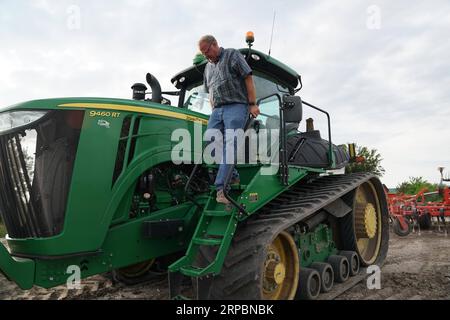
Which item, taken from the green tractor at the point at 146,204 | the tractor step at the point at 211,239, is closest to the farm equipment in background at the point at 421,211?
the green tractor at the point at 146,204

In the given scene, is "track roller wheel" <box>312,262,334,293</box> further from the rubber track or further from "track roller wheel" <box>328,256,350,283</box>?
the rubber track

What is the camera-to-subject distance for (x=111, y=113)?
330 cm

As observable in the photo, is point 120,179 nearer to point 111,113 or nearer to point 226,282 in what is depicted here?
point 111,113

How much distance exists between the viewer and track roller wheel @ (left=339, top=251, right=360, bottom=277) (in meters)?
4.87

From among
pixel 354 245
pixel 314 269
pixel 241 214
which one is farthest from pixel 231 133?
pixel 354 245

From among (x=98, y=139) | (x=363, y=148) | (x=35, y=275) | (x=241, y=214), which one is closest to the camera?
(x=35, y=275)

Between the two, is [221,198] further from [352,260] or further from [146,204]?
[352,260]

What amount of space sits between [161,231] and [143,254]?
28cm

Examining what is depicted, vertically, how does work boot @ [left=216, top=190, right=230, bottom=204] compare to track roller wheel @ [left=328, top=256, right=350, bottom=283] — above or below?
above

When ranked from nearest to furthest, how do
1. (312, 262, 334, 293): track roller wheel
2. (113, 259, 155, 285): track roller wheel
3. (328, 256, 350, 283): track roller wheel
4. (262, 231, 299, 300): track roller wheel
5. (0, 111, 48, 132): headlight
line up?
1. (0, 111, 48, 132): headlight
2. (262, 231, 299, 300): track roller wheel
3. (312, 262, 334, 293): track roller wheel
4. (328, 256, 350, 283): track roller wheel
5. (113, 259, 155, 285): track roller wheel

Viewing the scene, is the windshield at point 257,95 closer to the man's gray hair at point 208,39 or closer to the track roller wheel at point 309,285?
the man's gray hair at point 208,39

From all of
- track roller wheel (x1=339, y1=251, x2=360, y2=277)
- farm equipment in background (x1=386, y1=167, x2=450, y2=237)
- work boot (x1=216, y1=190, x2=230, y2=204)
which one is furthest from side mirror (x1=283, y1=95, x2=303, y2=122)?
farm equipment in background (x1=386, y1=167, x2=450, y2=237)

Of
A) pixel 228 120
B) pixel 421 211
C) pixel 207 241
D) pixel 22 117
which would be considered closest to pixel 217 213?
pixel 207 241

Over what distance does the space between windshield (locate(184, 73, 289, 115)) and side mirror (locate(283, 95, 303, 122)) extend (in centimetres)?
48
